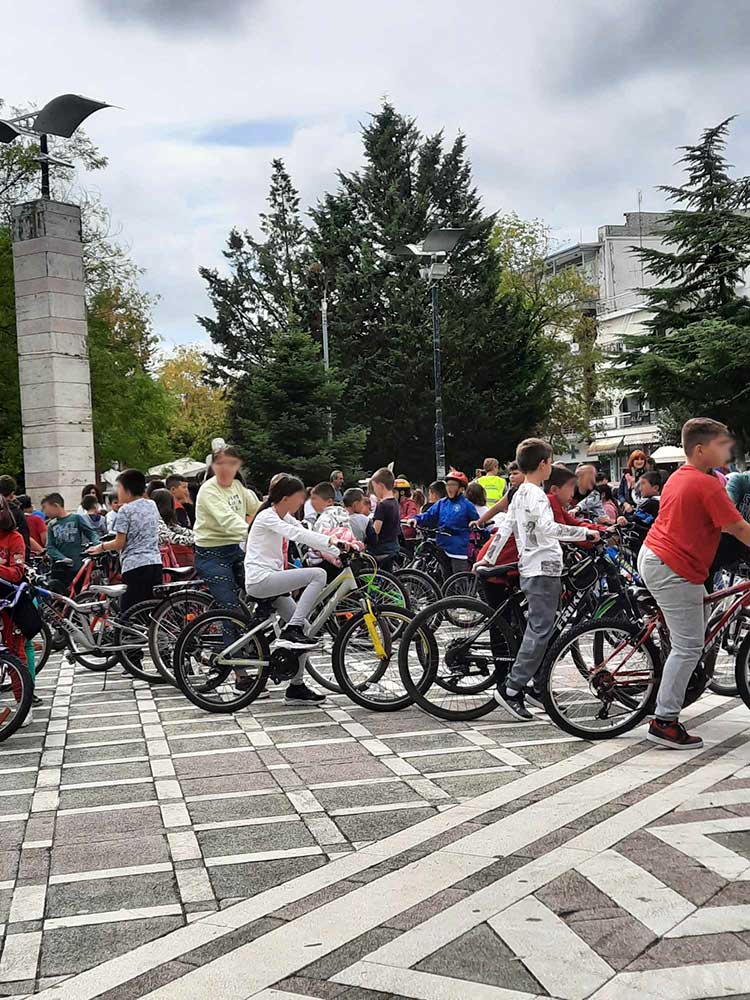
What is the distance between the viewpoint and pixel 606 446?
231 ft

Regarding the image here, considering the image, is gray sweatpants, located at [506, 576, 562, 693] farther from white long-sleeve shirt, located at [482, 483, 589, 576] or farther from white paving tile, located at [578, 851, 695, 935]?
white paving tile, located at [578, 851, 695, 935]

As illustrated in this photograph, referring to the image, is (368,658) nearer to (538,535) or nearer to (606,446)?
(538,535)

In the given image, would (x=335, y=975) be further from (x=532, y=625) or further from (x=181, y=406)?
(x=181, y=406)

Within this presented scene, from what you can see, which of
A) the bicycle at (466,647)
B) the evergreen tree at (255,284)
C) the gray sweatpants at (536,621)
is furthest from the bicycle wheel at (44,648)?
the evergreen tree at (255,284)

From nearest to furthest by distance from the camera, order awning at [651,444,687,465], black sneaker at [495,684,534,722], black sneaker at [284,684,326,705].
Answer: black sneaker at [495,684,534,722], black sneaker at [284,684,326,705], awning at [651,444,687,465]

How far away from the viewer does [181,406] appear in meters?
70.6

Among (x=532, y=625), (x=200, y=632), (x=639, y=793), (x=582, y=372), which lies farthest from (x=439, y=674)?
(x=582, y=372)

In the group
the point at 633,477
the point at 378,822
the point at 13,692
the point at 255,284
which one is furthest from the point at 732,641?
the point at 255,284

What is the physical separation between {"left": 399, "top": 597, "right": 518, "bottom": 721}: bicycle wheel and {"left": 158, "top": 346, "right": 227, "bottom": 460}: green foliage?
57.5 m

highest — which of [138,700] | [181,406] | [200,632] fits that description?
[181,406]

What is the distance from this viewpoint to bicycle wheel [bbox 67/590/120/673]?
37.7 ft

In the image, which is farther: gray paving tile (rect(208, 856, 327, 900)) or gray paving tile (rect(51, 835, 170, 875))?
gray paving tile (rect(51, 835, 170, 875))

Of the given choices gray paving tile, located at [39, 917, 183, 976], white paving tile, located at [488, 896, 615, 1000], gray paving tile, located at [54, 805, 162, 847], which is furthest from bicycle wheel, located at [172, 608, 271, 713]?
white paving tile, located at [488, 896, 615, 1000]

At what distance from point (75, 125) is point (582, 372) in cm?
3830
